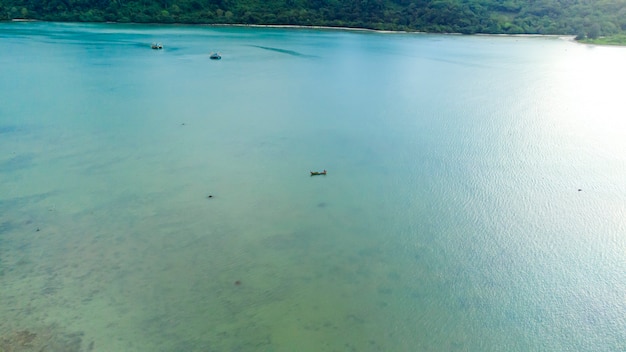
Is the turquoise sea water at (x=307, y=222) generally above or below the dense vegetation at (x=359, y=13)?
below

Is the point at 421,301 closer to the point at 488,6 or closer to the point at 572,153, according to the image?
the point at 572,153

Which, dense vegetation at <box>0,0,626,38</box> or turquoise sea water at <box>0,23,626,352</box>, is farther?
dense vegetation at <box>0,0,626,38</box>

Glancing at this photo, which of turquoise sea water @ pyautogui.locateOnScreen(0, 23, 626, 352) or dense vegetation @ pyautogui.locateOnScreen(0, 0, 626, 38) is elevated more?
dense vegetation @ pyautogui.locateOnScreen(0, 0, 626, 38)

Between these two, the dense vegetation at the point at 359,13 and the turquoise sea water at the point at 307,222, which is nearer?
the turquoise sea water at the point at 307,222

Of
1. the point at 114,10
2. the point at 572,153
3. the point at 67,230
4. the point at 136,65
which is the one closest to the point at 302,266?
the point at 67,230

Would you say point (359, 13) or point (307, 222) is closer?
point (307, 222)
